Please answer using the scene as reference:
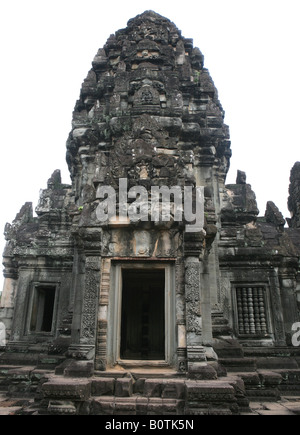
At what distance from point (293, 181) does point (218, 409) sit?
1099cm

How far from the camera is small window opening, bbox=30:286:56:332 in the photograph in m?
10.0

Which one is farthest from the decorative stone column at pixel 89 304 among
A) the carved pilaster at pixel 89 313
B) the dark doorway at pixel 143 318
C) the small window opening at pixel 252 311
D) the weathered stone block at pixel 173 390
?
the small window opening at pixel 252 311

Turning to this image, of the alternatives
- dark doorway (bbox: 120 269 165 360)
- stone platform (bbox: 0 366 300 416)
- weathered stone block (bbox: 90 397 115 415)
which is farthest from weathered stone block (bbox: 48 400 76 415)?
dark doorway (bbox: 120 269 165 360)

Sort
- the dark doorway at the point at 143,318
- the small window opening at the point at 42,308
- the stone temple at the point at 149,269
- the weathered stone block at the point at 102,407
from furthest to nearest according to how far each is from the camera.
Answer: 1. the small window opening at the point at 42,308
2. the dark doorway at the point at 143,318
3. the stone temple at the point at 149,269
4. the weathered stone block at the point at 102,407

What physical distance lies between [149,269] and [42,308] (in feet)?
17.1

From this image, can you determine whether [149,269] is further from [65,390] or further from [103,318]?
[65,390]

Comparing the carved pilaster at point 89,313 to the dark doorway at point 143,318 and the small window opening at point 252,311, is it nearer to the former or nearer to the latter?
the dark doorway at point 143,318

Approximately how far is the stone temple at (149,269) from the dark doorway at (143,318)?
4 cm

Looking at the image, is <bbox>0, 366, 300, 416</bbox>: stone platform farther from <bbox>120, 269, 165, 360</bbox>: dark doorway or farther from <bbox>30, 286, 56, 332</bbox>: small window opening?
<bbox>120, 269, 165, 360</bbox>: dark doorway

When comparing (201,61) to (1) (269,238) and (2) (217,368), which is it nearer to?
(1) (269,238)

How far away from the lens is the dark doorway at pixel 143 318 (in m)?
9.69

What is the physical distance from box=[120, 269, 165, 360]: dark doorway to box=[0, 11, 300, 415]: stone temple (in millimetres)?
40

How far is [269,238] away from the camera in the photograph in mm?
10281
